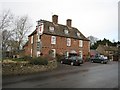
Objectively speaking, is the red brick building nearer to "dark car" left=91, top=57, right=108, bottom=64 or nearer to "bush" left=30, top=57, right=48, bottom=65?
"dark car" left=91, top=57, right=108, bottom=64

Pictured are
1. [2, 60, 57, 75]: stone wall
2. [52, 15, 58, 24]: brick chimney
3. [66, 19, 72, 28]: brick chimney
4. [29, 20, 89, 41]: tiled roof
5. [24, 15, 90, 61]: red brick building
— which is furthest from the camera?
[66, 19, 72, 28]: brick chimney

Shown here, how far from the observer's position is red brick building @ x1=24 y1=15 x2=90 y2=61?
130ft

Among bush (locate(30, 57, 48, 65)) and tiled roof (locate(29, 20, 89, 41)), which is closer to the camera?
bush (locate(30, 57, 48, 65))

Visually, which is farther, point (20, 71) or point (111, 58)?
point (111, 58)

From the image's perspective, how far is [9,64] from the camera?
2139cm

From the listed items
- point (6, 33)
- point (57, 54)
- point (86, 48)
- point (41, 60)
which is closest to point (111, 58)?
point (86, 48)

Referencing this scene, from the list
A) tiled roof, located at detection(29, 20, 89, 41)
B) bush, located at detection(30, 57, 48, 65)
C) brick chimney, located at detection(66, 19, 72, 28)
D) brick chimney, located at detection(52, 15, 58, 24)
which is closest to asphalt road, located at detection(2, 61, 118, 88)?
bush, located at detection(30, 57, 48, 65)

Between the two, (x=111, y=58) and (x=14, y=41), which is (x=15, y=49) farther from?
(x=111, y=58)

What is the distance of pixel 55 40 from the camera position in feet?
136

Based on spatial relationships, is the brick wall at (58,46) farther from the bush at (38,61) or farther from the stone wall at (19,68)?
the stone wall at (19,68)

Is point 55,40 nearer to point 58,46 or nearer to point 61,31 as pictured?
point 58,46

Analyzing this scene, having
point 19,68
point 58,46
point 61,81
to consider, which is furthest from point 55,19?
point 61,81

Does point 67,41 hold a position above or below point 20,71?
above

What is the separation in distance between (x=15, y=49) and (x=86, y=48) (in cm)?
1780
